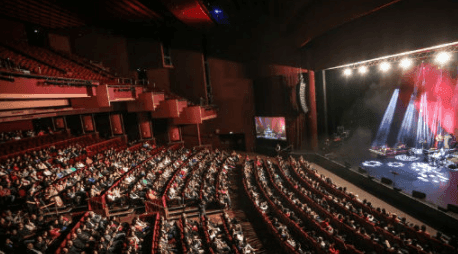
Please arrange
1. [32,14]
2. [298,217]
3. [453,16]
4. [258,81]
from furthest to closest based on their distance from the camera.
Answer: [258,81] → [32,14] → [298,217] → [453,16]

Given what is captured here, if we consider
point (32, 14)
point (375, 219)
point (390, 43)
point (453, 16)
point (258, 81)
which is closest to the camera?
point (453, 16)

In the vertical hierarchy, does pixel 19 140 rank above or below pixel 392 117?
above

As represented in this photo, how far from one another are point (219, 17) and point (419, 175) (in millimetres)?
8637

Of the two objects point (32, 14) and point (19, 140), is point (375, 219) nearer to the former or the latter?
point (19, 140)

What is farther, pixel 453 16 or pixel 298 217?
pixel 298 217

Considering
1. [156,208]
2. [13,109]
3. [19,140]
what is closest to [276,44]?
[156,208]

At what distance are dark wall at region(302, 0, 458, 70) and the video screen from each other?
330 centimetres

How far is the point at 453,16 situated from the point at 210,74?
8224mm

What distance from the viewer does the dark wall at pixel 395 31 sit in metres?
4.01

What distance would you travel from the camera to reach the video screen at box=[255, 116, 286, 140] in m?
9.89

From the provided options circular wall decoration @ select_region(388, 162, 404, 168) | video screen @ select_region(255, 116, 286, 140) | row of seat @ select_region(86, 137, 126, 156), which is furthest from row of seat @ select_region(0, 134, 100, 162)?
circular wall decoration @ select_region(388, 162, 404, 168)

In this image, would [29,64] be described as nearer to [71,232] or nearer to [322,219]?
[71,232]

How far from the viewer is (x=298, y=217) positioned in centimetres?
470

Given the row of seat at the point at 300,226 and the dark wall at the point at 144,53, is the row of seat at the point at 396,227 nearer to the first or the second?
the row of seat at the point at 300,226
